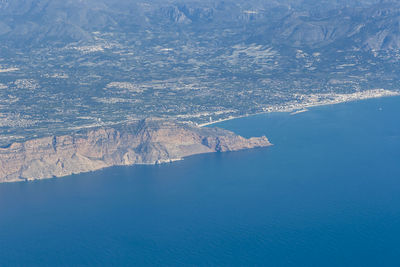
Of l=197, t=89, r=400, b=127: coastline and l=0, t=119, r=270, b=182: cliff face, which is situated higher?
l=0, t=119, r=270, b=182: cliff face

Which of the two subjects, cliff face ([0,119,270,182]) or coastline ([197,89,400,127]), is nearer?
cliff face ([0,119,270,182])

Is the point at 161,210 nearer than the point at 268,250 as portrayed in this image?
No

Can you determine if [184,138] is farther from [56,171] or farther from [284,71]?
[284,71]

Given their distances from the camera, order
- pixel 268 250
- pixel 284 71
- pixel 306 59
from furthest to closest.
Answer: pixel 306 59, pixel 284 71, pixel 268 250

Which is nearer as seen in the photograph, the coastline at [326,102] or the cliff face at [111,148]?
the cliff face at [111,148]

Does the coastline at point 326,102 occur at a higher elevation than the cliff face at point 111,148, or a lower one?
lower

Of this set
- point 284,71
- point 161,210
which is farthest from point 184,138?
point 284,71

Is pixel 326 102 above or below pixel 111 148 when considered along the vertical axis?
below

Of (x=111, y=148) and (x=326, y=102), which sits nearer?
(x=111, y=148)
